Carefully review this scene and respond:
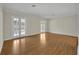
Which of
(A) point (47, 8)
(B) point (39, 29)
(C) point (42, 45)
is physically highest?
(A) point (47, 8)

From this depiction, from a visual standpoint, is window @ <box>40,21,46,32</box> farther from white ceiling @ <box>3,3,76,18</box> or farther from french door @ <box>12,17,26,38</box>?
french door @ <box>12,17,26,38</box>

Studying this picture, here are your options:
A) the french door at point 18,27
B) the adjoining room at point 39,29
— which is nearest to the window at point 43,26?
the adjoining room at point 39,29

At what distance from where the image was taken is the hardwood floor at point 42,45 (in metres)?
1.53

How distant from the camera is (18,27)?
1.57 m

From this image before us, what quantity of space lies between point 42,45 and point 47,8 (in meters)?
0.51

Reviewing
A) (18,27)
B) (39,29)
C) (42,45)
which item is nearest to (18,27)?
(18,27)

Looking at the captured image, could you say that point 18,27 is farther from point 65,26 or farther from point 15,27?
point 65,26

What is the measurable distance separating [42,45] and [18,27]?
1.35 ft

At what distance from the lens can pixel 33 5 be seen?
150cm

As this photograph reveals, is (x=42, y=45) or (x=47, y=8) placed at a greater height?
(x=47, y=8)

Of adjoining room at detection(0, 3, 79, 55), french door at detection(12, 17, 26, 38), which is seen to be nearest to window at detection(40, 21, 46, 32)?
adjoining room at detection(0, 3, 79, 55)

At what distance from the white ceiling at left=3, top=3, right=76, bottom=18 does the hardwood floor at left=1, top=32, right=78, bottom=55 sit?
287mm

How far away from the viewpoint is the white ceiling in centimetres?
149
